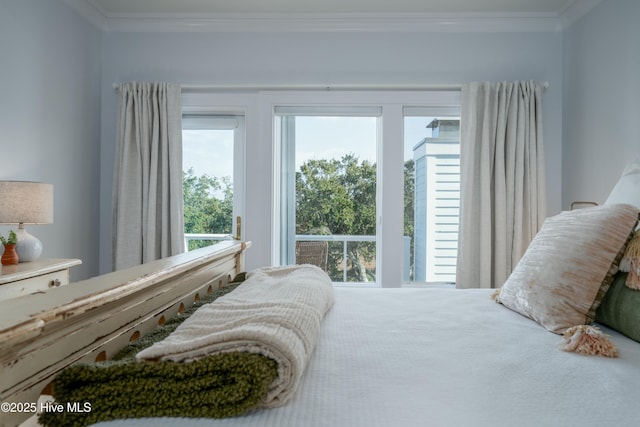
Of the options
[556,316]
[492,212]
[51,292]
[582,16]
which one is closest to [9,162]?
[51,292]

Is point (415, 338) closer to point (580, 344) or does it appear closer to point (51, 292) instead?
point (580, 344)

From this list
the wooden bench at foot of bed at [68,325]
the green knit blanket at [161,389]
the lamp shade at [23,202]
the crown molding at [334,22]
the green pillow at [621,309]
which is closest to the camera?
the wooden bench at foot of bed at [68,325]

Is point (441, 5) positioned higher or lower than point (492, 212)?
higher

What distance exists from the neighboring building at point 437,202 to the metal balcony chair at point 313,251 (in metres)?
0.73

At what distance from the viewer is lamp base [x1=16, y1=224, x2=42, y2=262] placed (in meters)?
2.18

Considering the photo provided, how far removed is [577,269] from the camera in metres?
1.28

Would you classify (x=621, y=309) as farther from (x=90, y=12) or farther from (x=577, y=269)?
(x=90, y=12)

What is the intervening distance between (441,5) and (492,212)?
1566 mm

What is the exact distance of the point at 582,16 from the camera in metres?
2.92

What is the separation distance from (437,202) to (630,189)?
1.69 metres

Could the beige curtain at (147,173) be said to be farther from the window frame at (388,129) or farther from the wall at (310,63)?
the window frame at (388,129)

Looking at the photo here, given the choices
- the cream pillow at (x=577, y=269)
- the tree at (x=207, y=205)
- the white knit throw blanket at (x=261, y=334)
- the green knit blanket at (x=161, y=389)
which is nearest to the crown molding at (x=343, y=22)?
the tree at (x=207, y=205)

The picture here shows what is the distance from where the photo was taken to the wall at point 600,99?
7.99 feet

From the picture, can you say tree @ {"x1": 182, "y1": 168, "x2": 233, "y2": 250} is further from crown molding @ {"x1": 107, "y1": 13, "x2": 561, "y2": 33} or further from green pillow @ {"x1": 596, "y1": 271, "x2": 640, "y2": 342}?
green pillow @ {"x1": 596, "y1": 271, "x2": 640, "y2": 342}
